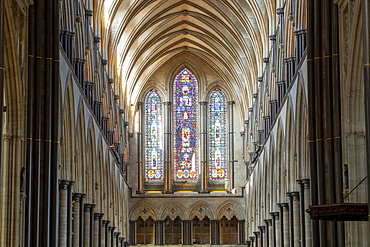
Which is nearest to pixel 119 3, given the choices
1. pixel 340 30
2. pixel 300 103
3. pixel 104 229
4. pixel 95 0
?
pixel 95 0

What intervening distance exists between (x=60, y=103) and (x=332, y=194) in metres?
10.1

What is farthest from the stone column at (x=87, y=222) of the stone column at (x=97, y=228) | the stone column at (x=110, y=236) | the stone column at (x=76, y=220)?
the stone column at (x=110, y=236)

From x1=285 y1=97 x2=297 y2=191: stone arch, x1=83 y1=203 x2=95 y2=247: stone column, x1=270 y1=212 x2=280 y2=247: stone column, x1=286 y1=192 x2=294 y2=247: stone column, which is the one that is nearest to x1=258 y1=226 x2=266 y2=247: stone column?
x1=270 y1=212 x2=280 y2=247: stone column

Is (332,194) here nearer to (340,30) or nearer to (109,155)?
(340,30)

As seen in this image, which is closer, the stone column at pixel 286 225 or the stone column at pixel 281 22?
the stone column at pixel 281 22

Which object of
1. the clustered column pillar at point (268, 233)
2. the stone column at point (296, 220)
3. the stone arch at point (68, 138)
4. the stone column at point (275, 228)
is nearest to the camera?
the stone arch at point (68, 138)

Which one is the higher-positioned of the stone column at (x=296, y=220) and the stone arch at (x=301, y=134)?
the stone arch at (x=301, y=134)

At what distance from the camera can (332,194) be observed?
899 inches

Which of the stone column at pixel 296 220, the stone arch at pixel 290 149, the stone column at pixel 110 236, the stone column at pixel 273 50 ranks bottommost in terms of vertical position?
the stone column at pixel 110 236

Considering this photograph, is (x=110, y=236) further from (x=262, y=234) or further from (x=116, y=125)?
(x=262, y=234)

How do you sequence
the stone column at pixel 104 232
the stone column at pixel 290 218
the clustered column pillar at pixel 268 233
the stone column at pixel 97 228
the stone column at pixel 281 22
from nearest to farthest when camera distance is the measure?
the stone column at pixel 290 218
the stone column at pixel 281 22
the stone column at pixel 97 228
the stone column at pixel 104 232
the clustered column pillar at pixel 268 233

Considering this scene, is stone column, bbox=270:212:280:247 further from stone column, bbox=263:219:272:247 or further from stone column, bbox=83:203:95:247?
stone column, bbox=83:203:95:247

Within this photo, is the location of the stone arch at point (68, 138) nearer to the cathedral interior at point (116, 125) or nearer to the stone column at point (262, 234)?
the cathedral interior at point (116, 125)

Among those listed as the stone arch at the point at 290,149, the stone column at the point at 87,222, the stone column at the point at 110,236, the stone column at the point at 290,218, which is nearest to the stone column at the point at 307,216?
the stone arch at the point at 290,149
